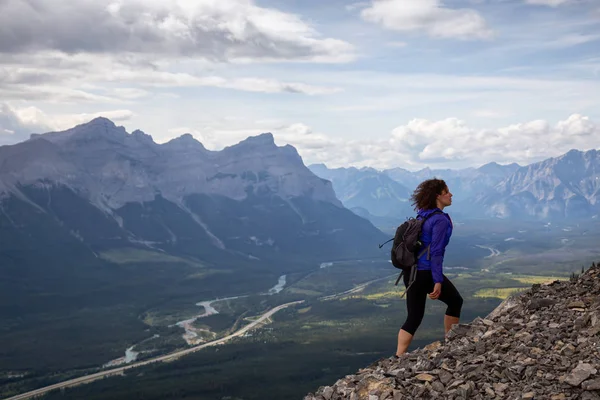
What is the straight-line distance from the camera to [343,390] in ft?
62.9

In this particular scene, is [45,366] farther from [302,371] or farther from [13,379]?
[302,371]

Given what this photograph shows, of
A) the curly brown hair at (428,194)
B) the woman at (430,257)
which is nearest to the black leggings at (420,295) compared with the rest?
the woman at (430,257)

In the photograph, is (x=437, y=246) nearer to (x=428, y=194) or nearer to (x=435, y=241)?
(x=435, y=241)

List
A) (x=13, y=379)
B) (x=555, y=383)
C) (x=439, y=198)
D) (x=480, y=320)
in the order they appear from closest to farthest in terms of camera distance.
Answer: (x=555, y=383) < (x=439, y=198) < (x=480, y=320) < (x=13, y=379)

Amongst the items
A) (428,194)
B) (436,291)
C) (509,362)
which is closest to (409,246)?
(436,291)

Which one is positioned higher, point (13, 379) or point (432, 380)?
point (432, 380)

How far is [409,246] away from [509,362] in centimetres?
422

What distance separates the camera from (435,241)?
19.5 meters

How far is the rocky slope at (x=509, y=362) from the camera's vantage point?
16125mm

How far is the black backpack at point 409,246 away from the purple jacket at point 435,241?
0.15 metres

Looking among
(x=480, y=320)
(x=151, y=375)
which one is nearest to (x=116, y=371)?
(x=151, y=375)

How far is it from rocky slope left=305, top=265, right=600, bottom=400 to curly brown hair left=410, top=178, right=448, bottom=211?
4.20 meters

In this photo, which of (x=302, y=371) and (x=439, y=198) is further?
(x=302, y=371)

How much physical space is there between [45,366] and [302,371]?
7971 cm
